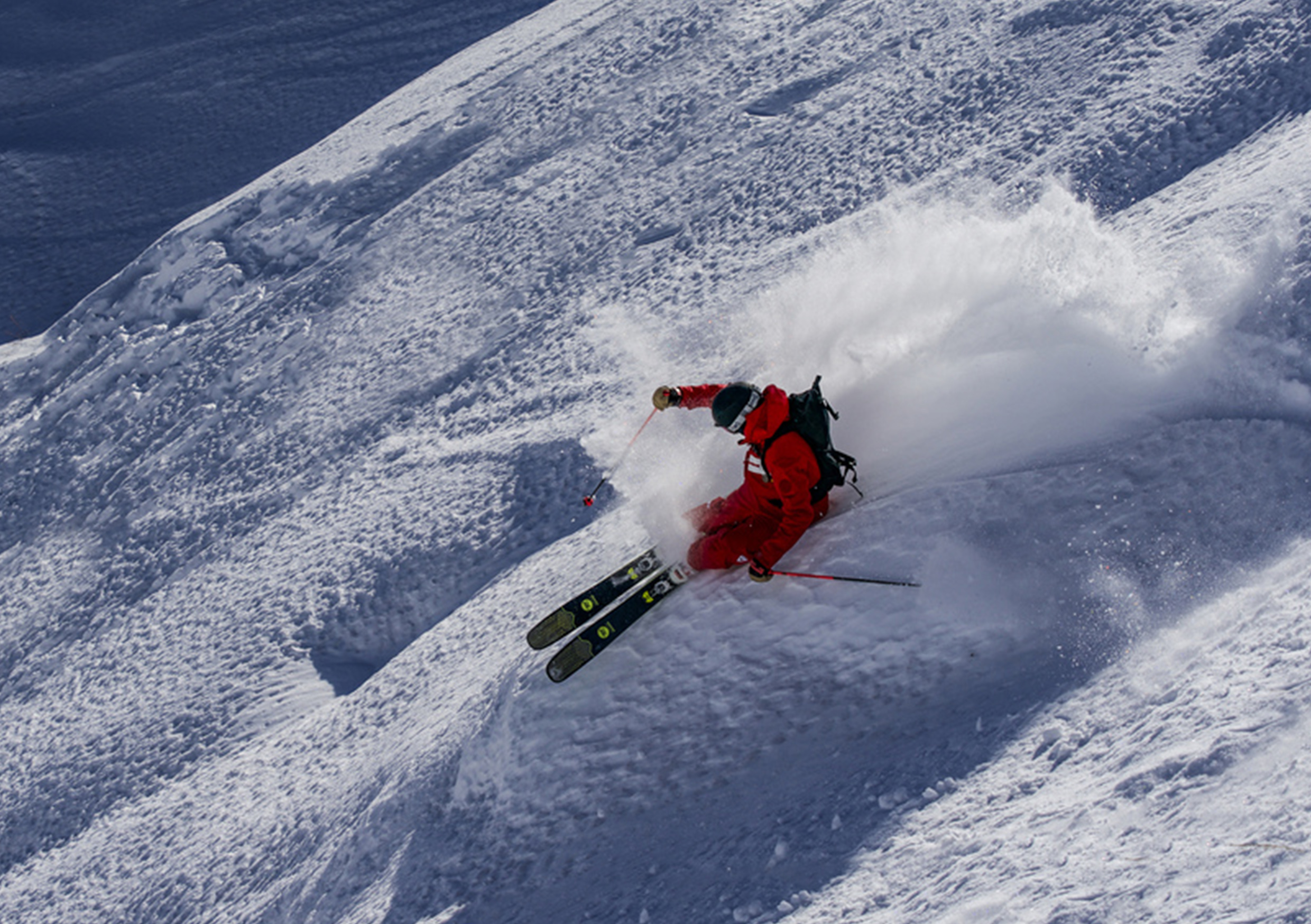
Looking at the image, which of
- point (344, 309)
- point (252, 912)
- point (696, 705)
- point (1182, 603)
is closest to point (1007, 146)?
point (1182, 603)

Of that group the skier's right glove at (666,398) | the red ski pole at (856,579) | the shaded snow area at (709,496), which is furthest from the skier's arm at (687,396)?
the red ski pole at (856,579)

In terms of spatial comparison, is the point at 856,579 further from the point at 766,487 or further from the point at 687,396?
the point at 687,396

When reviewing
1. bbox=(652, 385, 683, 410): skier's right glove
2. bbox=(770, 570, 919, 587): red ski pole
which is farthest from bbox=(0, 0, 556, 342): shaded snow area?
bbox=(770, 570, 919, 587): red ski pole

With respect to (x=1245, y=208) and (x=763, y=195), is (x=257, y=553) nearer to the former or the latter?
(x=763, y=195)

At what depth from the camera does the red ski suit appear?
6035mm

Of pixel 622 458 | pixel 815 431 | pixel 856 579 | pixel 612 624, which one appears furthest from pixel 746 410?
pixel 622 458

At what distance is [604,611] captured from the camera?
22.2ft

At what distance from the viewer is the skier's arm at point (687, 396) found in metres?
6.67

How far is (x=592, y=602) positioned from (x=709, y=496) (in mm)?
1423

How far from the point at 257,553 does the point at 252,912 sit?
14.6 ft

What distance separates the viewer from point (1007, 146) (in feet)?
30.8

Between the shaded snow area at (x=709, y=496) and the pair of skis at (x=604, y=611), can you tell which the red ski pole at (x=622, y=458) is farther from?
the pair of skis at (x=604, y=611)

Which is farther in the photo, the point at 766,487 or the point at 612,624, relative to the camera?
the point at 766,487

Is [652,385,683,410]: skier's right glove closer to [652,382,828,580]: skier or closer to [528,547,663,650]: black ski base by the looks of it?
[652,382,828,580]: skier
